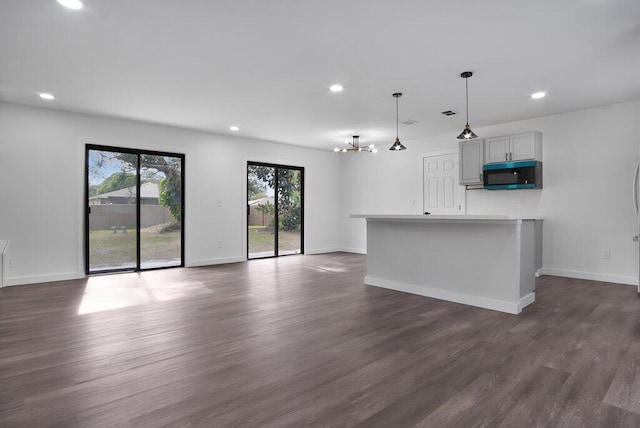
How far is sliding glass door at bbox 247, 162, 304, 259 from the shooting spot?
7398 mm

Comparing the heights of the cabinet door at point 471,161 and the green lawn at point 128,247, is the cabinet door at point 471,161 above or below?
above

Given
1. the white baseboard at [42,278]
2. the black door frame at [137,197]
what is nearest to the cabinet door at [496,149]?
the black door frame at [137,197]

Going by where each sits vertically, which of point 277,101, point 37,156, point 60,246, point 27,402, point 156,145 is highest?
point 277,101

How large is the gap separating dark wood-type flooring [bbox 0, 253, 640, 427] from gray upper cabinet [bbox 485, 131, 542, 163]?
2.31 meters

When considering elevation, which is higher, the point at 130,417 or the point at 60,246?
the point at 60,246

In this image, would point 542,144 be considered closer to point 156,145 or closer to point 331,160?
point 331,160

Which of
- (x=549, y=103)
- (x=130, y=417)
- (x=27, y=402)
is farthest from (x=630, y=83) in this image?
(x=27, y=402)

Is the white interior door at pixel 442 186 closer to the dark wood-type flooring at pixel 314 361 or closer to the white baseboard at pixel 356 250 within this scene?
the white baseboard at pixel 356 250

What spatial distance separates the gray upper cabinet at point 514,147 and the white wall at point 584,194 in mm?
236

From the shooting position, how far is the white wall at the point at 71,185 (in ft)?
15.9

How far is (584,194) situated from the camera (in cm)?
511

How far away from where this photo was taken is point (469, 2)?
2.52 m

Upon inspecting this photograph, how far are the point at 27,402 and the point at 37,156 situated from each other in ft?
14.4

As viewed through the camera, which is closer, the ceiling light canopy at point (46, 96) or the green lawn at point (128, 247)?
the ceiling light canopy at point (46, 96)
